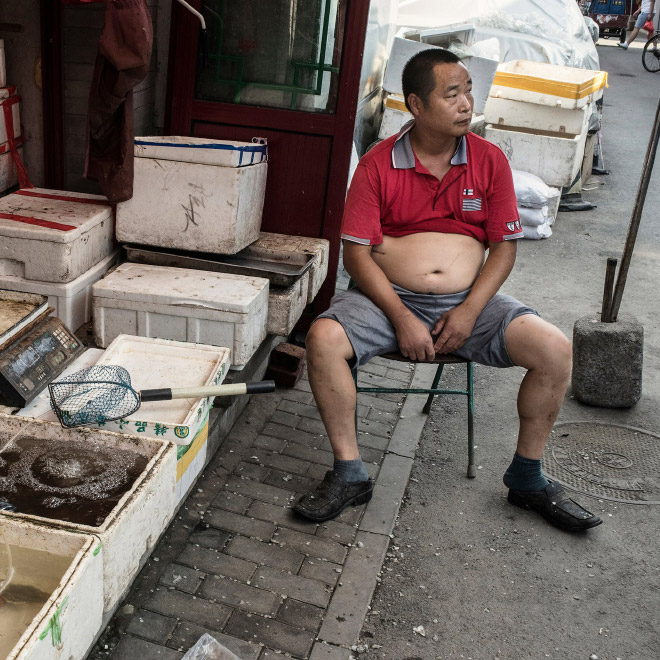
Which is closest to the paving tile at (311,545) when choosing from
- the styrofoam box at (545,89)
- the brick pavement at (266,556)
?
the brick pavement at (266,556)

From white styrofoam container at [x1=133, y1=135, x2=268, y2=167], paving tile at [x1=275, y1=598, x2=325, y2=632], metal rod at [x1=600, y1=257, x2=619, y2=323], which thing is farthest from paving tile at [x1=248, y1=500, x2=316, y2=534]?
metal rod at [x1=600, y1=257, x2=619, y2=323]

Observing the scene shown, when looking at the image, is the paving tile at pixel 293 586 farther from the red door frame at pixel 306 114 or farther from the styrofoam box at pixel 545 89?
the styrofoam box at pixel 545 89

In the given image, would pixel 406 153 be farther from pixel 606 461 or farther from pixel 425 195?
pixel 606 461

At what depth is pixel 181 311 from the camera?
382 cm

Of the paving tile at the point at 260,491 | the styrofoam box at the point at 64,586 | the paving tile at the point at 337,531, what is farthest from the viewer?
the paving tile at the point at 260,491

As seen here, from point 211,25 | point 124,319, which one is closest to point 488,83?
point 211,25

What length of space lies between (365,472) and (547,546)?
2.76ft

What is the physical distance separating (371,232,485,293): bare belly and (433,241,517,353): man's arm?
0.28 ft

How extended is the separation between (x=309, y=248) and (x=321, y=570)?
79.0 inches

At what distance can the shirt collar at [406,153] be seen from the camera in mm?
3668

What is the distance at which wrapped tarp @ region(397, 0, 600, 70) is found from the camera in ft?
42.1

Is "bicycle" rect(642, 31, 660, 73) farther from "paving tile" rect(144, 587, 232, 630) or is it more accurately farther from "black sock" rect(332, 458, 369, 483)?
"paving tile" rect(144, 587, 232, 630)

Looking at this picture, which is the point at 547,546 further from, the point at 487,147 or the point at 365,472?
the point at 487,147

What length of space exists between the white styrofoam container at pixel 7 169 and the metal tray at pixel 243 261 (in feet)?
2.70
